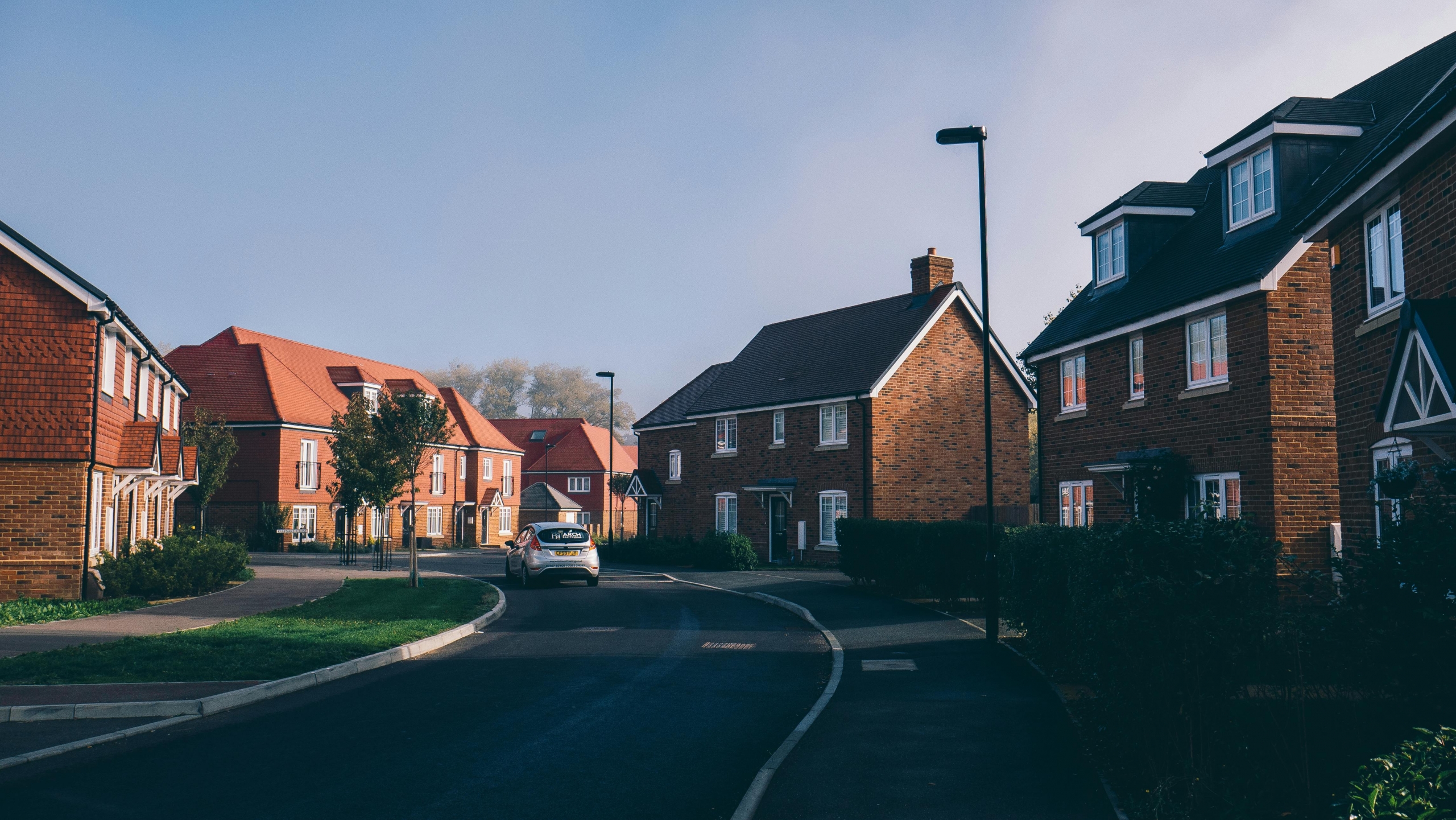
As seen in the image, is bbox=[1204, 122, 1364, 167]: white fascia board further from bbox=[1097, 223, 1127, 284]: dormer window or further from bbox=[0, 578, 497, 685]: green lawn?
bbox=[0, 578, 497, 685]: green lawn

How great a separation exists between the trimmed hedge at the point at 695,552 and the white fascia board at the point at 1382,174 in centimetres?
2198

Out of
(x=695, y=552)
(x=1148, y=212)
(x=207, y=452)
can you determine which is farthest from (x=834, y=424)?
(x=207, y=452)

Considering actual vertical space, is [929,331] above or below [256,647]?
above

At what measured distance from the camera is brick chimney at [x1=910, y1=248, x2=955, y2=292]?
120ft

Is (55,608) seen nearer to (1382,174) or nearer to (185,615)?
(185,615)

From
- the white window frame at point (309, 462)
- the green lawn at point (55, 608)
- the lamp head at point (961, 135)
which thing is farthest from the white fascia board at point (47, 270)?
the white window frame at point (309, 462)

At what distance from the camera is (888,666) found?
494 inches

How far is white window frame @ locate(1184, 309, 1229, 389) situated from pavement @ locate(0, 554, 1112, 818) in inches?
319

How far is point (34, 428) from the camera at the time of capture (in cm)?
1930

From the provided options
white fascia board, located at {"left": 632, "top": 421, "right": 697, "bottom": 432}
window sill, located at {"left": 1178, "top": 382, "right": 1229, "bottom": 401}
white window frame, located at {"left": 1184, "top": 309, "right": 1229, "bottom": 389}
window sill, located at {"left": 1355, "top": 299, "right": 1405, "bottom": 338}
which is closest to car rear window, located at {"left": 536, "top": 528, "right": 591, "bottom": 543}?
window sill, located at {"left": 1178, "top": 382, "right": 1229, "bottom": 401}

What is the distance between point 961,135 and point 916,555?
29.8 feet

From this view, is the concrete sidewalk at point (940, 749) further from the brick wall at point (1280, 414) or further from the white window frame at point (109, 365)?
the white window frame at point (109, 365)

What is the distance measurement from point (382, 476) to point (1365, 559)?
25.2 meters

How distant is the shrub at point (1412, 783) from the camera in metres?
4.40
